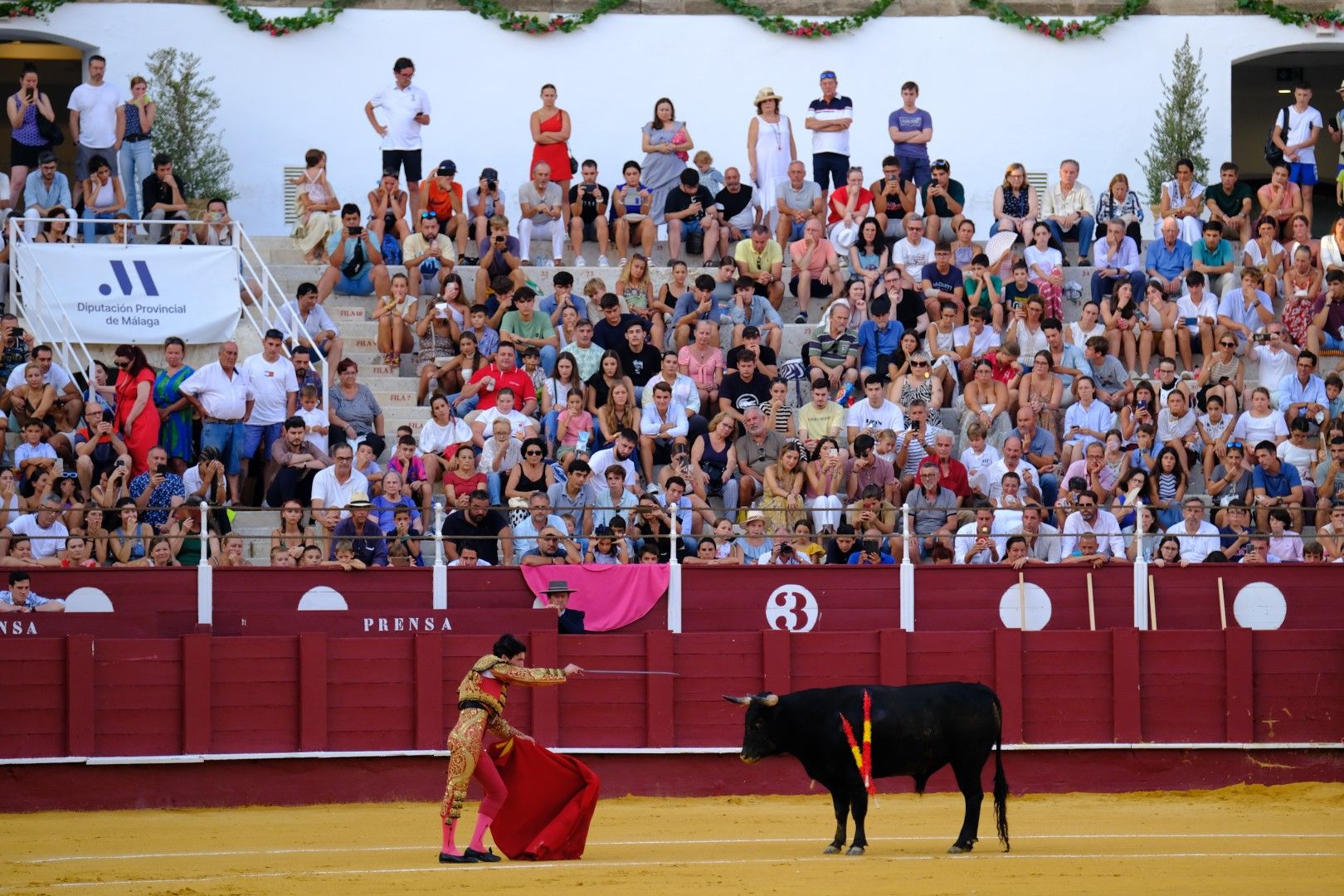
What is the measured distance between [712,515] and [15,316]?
5745mm

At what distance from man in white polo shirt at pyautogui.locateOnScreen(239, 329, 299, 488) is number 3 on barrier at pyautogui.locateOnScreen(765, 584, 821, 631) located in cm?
387

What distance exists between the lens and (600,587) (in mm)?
15789

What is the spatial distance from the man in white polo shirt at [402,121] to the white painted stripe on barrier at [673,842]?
8738 mm

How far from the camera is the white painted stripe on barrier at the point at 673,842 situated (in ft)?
40.4

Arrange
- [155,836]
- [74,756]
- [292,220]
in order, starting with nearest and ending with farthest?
1. [155,836]
2. [74,756]
3. [292,220]

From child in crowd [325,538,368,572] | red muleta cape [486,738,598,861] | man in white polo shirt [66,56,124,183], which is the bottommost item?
red muleta cape [486,738,598,861]

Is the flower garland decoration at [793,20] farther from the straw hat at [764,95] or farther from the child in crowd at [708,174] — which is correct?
the child in crowd at [708,174]

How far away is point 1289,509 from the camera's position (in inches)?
645

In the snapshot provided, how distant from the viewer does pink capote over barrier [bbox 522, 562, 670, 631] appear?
51.7 ft

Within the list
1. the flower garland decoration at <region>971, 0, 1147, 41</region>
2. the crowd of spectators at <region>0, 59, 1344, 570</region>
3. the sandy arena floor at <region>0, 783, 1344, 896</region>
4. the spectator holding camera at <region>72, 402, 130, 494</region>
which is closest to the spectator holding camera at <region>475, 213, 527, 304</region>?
the crowd of spectators at <region>0, 59, 1344, 570</region>

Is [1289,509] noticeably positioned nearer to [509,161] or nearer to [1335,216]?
[509,161]

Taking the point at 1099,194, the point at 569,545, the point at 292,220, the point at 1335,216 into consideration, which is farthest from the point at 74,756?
the point at 1335,216

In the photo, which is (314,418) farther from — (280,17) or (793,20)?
(793,20)

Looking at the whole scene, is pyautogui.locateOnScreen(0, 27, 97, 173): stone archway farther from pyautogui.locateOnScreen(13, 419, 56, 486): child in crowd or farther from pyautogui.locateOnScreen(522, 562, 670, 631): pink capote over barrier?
pyautogui.locateOnScreen(522, 562, 670, 631): pink capote over barrier
